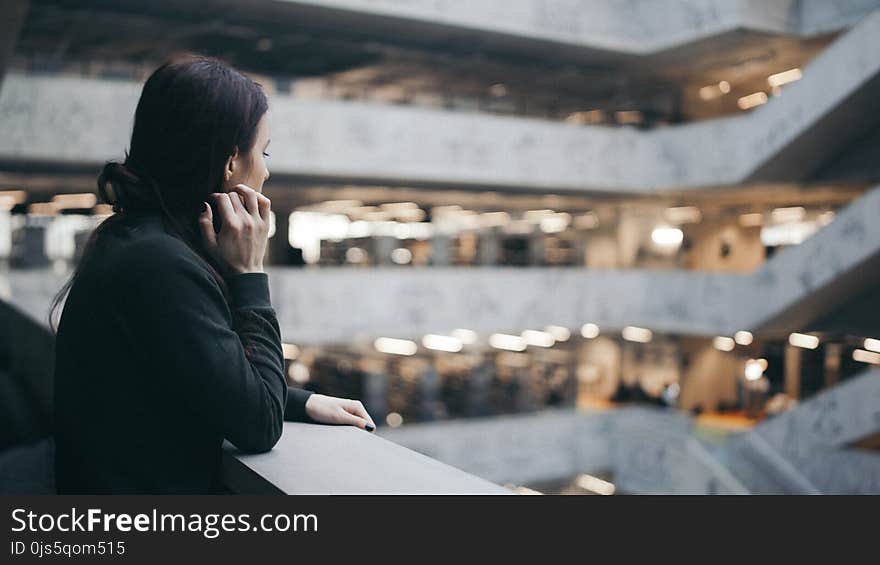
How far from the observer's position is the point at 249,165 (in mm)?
1878

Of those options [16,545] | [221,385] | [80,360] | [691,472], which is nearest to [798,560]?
[221,385]

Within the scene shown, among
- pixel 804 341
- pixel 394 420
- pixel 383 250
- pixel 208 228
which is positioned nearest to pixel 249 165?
pixel 208 228

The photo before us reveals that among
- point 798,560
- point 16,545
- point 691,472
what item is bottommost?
point 691,472

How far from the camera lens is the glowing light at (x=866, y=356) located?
67.5ft

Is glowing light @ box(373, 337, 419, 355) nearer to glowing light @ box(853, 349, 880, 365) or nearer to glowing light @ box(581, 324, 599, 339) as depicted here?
glowing light @ box(581, 324, 599, 339)

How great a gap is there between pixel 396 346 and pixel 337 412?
18273 millimetres

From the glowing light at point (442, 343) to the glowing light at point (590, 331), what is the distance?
2730mm

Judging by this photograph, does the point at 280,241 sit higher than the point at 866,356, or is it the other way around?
the point at 280,241

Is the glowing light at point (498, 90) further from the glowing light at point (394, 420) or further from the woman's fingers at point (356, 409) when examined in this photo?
the woman's fingers at point (356, 409)

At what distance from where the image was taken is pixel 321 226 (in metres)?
22.6

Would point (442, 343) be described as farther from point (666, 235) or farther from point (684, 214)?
point (684, 214)

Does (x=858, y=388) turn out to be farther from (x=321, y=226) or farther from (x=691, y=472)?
(x=321, y=226)

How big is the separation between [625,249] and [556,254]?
5.36 feet

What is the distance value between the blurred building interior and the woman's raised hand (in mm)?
12099
